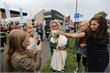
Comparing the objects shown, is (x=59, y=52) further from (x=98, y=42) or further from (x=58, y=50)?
(x=98, y=42)

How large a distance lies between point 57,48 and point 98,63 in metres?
2.02

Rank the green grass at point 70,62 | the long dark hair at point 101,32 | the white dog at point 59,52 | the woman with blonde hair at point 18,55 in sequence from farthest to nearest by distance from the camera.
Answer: the green grass at point 70,62, the white dog at point 59,52, the long dark hair at point 101,32, the woman with blonde hair at point 18,55

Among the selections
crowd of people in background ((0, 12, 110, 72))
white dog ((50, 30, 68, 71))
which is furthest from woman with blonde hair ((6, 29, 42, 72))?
white dog ((50, 30, 68, 71))

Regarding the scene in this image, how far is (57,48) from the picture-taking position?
21.9ft

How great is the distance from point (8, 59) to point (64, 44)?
3212 mm

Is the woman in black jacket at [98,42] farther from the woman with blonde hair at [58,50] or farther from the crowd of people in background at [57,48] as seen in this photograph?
the woman with blonde hair at [58,50]

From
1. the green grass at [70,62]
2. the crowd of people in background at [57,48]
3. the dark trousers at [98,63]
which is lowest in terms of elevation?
the green grass at [70,62]

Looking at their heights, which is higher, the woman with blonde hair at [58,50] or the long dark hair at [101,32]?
the long dark hair at [101,32]

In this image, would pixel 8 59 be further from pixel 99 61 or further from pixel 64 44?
pixel 64 44

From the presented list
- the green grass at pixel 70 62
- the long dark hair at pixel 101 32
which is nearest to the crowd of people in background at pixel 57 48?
the long dark hair at pixel 101 32

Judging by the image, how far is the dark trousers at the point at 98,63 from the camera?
15.5 ft

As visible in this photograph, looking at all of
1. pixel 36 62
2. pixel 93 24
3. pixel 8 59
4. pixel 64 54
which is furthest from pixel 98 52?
pixel 64 54

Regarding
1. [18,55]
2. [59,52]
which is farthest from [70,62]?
[18,55]

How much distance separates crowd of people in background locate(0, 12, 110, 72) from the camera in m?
3.50
